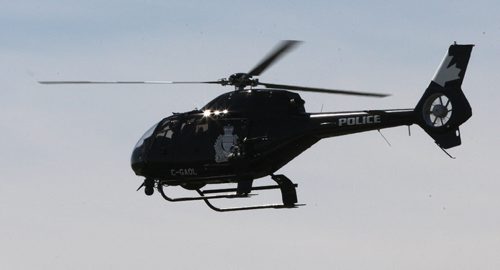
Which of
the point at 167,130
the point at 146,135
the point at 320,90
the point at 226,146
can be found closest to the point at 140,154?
the point at 146,135

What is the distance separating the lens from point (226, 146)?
62.3 metres

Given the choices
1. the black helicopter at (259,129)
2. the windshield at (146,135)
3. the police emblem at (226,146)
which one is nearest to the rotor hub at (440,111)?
the black helicopter at (259,129)

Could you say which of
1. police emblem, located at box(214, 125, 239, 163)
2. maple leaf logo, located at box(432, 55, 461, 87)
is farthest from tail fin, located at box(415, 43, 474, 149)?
police emblem, located at box(214, 125, 239, 163)

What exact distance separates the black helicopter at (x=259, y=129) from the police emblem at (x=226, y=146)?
3 centimetres

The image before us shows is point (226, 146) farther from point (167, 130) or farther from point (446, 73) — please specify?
point (446, 73)

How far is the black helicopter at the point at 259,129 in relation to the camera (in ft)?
200

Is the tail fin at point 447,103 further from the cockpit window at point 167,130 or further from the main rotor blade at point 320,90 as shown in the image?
the cockpit window at point 167,130

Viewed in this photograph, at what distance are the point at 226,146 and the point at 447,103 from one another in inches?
281

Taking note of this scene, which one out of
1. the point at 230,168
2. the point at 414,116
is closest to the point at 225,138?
the point at 230,168

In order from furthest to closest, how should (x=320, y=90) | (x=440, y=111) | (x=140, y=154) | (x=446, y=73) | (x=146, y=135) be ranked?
(x=146, y=135), (x=140, y=154), (x=320, y=90), (x=446, y=73), (x=440, y=111)

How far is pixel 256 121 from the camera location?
62.3 metres

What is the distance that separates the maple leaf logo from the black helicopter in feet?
0.10

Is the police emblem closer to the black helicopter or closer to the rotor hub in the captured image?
the black helicopter

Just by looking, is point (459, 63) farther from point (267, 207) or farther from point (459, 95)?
point (267, 207)
